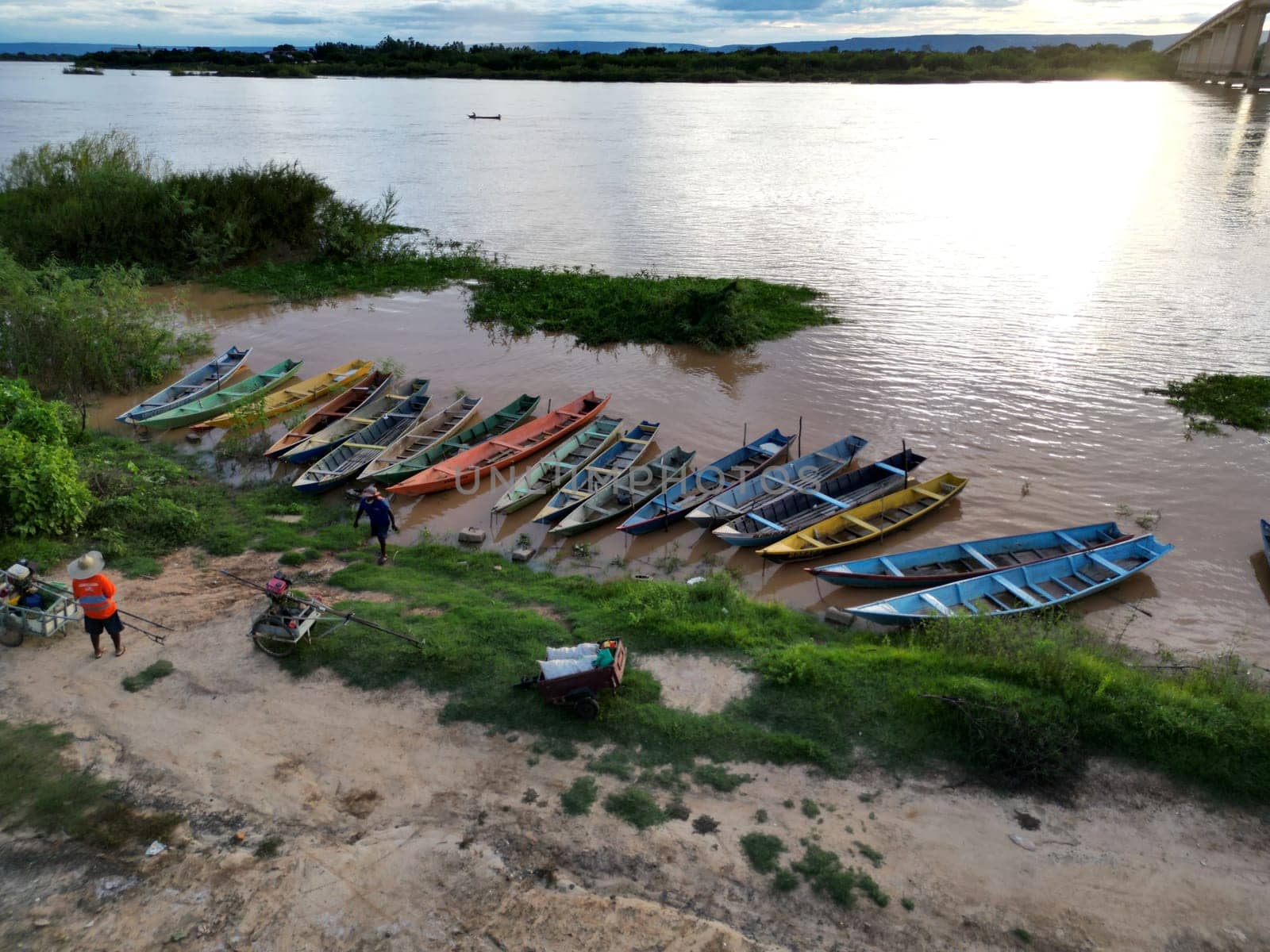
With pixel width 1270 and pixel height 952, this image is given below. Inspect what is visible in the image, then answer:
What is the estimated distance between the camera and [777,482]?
562 inches

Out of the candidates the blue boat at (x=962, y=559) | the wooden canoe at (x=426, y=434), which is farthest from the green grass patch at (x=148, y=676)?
the blue boat at (x=962, y=559)

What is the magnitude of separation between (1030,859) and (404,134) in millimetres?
69540

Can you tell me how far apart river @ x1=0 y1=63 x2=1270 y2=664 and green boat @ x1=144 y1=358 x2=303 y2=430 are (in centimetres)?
219

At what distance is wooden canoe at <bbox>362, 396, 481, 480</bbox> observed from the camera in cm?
1493

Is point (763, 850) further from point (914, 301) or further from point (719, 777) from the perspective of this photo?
point (914, 301)

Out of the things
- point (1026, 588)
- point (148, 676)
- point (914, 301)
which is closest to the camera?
point (148, 676)

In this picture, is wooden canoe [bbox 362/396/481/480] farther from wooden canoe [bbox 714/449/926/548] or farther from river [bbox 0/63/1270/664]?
wooden canoe [bbox 714/449/926/548]

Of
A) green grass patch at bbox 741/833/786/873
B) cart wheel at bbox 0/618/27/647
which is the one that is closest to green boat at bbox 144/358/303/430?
cart wheel at bbox 0/618/27/647

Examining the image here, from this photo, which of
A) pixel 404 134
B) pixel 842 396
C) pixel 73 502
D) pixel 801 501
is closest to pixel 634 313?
pixel 842 396

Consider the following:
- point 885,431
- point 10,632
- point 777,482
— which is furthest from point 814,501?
point 10,632

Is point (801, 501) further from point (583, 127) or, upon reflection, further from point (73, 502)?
point (583, 127)

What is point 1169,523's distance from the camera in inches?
542

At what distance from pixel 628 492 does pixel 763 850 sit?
8.05 m

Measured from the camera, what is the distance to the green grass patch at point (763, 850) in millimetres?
6535
